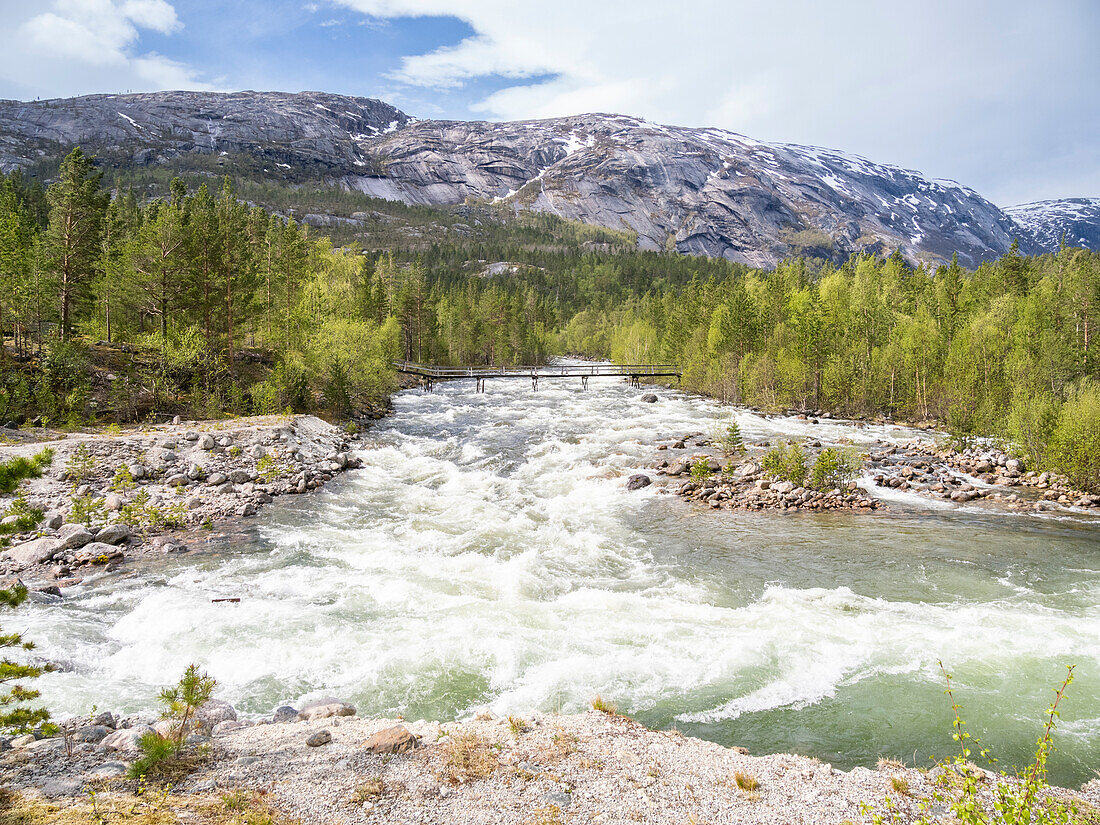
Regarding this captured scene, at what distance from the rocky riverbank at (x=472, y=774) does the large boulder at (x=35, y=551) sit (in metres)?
9.91

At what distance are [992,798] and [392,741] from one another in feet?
24.0

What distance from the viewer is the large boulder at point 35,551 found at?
47.7 ft

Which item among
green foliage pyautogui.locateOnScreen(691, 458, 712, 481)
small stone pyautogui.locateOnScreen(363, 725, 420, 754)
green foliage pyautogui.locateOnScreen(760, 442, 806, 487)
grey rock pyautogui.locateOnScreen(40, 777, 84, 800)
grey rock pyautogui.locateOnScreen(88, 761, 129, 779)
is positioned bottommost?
small stone pyautogui.locateOnScreen(363, 725, 420, 754)

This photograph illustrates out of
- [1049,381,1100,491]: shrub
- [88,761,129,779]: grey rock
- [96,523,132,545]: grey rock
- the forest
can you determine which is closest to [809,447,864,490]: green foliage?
[1049,381,1100,491]: shrub

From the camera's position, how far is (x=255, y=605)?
12969mm

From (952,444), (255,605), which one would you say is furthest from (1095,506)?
(255,605)

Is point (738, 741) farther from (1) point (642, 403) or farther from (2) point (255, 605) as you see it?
(1) point (642, 403)

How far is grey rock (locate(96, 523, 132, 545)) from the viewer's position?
1625 cm

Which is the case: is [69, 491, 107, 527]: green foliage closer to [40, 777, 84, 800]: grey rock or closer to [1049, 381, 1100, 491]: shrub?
[40, 777, 84, 800]: grey rock

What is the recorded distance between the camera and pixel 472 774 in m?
6.79

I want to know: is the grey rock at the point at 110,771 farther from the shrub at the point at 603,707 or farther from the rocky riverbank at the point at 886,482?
the rocky riverbank at the point at 886,482

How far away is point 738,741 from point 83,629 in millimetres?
13213

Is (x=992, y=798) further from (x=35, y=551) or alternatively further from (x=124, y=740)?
(x=35, y=551)

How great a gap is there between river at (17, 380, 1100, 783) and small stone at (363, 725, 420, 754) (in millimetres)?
1846
